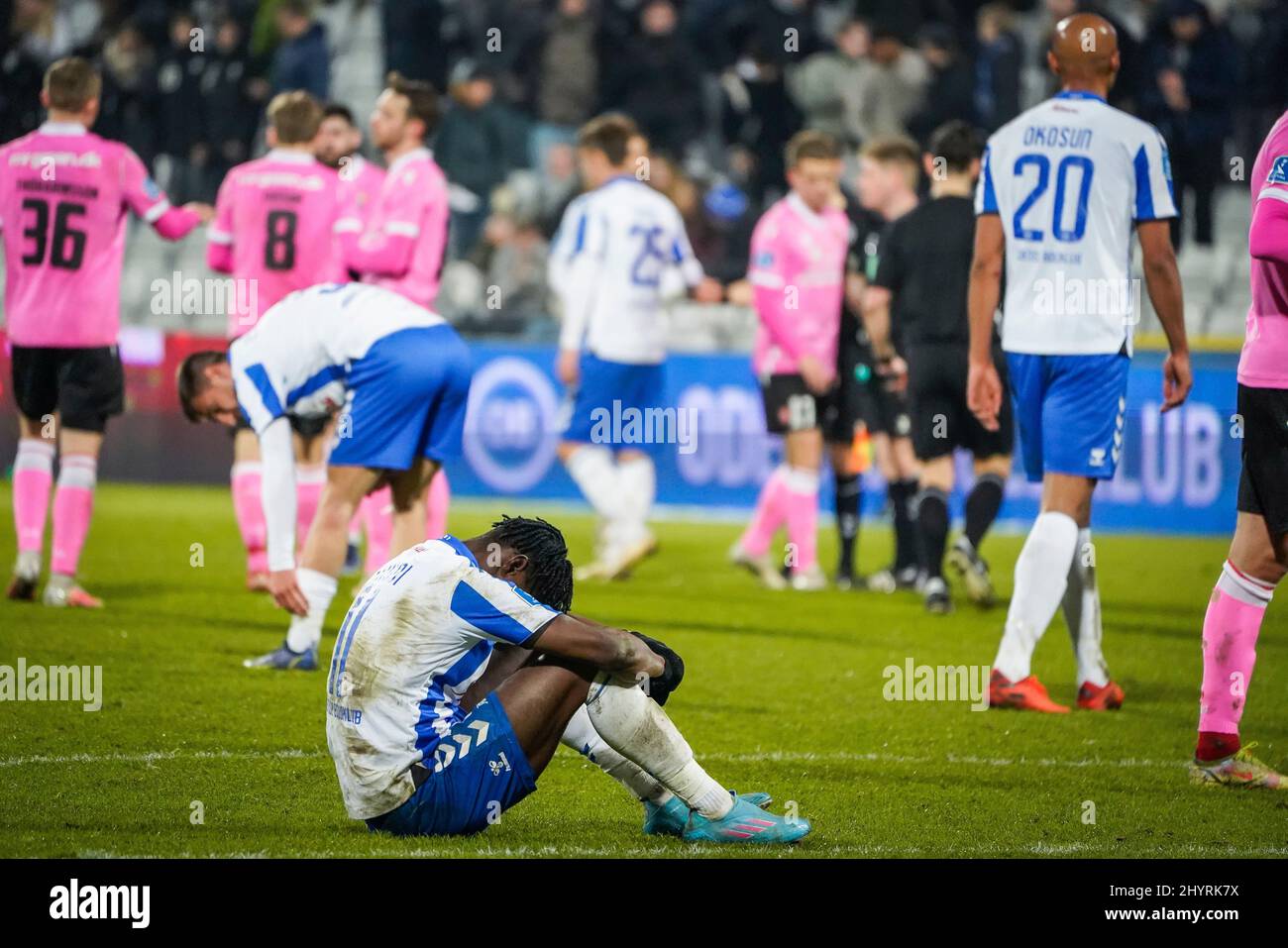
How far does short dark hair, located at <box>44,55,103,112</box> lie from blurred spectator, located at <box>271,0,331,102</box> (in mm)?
7601

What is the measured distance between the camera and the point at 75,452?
963cm

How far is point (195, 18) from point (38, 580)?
9.52 metres

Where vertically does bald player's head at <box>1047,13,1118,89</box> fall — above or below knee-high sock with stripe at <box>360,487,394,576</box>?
above

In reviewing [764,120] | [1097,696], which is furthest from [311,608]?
[764,120]

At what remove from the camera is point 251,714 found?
7.07 meters

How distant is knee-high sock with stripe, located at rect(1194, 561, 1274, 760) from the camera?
6.12 meters

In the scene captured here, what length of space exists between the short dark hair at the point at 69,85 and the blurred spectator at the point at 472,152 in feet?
24.7

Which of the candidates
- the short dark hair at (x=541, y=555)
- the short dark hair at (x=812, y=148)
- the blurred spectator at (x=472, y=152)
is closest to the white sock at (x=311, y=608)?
the short dark hair at (x=541, y=555)

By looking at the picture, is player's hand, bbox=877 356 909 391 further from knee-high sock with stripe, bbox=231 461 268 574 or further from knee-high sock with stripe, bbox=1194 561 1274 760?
knee-high sock with stripe, bbox=1194 561 1274 760

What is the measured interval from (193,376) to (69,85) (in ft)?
10.5

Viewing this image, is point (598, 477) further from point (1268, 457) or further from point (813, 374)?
point (1268, 457)

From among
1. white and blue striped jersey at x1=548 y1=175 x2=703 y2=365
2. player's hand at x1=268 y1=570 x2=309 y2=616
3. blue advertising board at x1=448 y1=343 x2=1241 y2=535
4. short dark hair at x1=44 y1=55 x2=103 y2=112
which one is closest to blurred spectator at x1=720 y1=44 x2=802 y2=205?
blue advertising board at x1=448 y1=343 x2=1241 y2=535

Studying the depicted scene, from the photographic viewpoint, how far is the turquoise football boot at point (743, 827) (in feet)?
Result: 17.2

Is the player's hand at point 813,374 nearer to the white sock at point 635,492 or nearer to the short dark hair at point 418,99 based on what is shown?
the white sock at point 635,492
